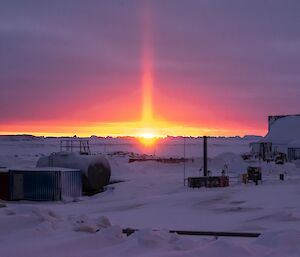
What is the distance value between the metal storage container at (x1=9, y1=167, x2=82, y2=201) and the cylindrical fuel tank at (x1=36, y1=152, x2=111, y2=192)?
1611mm

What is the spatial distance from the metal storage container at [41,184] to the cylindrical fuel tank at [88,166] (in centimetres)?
161

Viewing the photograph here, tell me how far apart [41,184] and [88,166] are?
11.0ft

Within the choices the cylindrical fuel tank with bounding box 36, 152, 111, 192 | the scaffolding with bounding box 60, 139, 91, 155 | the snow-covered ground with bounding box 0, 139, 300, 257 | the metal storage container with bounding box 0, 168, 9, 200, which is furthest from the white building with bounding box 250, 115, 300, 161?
the metal storage container with bounding box 0, 168, 9, 200

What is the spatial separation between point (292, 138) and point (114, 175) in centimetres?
2207

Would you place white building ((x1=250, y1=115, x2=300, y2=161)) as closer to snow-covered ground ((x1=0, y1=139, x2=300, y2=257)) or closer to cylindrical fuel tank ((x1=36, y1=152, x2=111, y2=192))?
snow-covered ground ((x1=0, y1=139, x2=300, y2=257))

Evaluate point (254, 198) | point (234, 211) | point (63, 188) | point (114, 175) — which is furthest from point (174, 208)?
point (114, 175)

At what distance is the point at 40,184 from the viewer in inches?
1067

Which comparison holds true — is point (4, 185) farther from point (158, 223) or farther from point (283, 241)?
point (283, 241)

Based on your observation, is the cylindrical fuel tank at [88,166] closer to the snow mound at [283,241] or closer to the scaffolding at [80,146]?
the scaffolding at [80,146]

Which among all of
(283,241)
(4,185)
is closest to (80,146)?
(4,185)

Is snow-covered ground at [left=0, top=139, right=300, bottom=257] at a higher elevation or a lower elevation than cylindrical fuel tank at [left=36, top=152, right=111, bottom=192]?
lower

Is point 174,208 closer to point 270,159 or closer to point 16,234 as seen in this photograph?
point 16,234

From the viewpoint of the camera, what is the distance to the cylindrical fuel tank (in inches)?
1166

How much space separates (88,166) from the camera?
1168 inches
